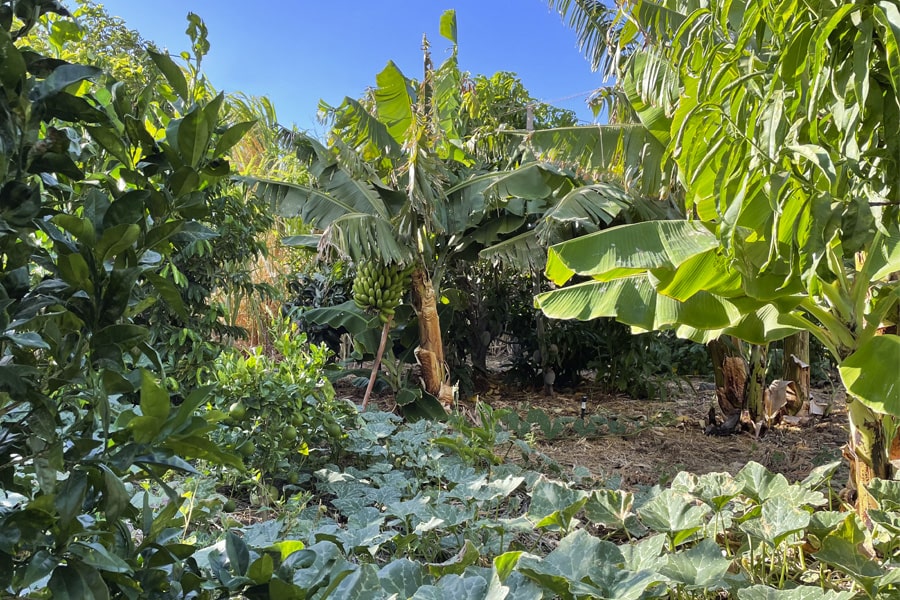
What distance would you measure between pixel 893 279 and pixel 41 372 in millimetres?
3205

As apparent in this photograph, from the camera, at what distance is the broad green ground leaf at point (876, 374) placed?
1908 millimetres

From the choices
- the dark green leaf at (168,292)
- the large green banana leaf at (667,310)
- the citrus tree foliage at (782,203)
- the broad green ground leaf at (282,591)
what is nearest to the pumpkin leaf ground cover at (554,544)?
the broad green ground leaf at (282,591)

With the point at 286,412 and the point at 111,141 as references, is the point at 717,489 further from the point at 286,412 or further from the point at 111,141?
the point at 111,141

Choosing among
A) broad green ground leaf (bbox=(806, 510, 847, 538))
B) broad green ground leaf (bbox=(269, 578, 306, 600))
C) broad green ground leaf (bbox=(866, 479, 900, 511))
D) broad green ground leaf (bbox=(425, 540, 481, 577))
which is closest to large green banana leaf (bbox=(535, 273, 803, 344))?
broad green ground leaf (bbox=(866, 479, 900, 511))

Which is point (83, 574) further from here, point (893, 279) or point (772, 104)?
point (893, 279)

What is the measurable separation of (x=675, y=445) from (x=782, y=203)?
300cm

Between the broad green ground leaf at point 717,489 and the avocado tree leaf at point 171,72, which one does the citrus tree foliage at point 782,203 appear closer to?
the broad green ground leaf at point 717,489

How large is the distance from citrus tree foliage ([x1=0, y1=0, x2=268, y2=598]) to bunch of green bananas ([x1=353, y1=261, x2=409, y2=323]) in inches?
160

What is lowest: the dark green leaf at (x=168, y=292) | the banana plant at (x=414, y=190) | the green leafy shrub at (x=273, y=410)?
the green leafy shrub at (x=273, y=410)

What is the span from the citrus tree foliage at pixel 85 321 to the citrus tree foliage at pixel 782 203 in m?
1.51

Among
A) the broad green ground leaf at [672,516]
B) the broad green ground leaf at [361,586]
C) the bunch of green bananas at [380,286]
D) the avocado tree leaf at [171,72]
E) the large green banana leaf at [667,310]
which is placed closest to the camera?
the avocado tree leaf at [171,72]

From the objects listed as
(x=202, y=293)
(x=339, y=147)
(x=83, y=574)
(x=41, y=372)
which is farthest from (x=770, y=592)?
(x=339, y=147)

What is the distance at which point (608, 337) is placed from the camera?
6.38 m

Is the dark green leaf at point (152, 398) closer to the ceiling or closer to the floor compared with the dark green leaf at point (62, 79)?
closer to the floor
